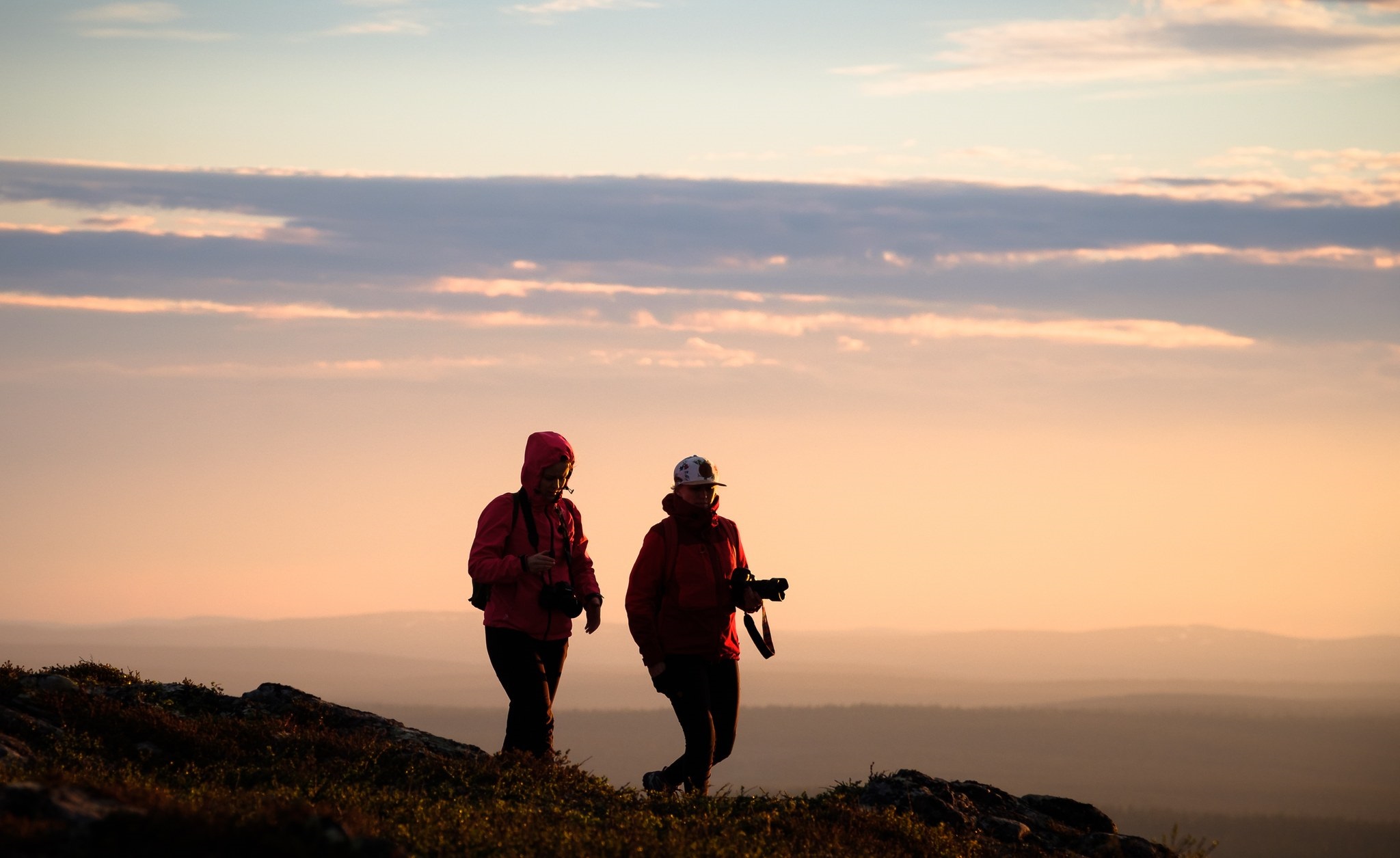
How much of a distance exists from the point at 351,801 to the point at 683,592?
11.8 feet

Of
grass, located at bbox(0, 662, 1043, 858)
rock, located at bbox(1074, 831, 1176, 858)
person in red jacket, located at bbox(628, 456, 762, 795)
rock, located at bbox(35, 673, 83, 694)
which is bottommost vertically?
rock, located at bbox(1074, 831, 1176, 858)

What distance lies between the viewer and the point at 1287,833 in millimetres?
172500

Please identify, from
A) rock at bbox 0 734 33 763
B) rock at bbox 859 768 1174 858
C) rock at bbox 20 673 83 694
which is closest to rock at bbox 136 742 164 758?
rock at bbox 0 734 33 763

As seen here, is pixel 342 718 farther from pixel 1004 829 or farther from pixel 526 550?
pixel 1004 829

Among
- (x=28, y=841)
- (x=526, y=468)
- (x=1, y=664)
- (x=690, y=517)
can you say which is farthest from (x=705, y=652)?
(x=1, y=664)

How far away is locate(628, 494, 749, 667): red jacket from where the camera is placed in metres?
14.1

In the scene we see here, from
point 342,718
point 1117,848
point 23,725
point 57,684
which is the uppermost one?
point 57,684

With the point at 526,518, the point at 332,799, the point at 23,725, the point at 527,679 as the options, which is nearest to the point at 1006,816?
the point at 527,679

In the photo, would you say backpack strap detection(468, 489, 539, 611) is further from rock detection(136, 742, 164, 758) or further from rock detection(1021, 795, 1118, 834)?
rock detection(1021, 795, 1118, 834)

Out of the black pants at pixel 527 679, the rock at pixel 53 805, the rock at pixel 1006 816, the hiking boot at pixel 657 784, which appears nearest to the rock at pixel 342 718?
the black pants at pixel 527 679

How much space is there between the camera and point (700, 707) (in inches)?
549

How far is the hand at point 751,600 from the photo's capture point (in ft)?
46.9

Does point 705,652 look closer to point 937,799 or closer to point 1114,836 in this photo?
point 937,799

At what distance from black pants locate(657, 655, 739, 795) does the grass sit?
45cm
